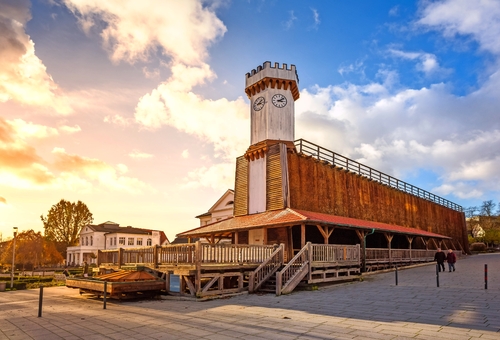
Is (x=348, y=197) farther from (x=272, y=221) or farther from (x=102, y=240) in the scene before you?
(x=102, y=240)

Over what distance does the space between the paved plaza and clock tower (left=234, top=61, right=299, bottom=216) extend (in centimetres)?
1133

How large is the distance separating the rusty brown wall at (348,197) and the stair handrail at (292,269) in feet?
22.4

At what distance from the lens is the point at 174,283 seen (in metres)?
16.2

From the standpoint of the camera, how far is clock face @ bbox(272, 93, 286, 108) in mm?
28766

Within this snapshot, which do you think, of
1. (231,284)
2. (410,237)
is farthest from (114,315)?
(410,237)

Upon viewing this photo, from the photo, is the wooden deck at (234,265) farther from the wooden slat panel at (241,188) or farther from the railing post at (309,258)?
the wooden slat panel at (241,188)

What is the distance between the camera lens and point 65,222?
7412 cm

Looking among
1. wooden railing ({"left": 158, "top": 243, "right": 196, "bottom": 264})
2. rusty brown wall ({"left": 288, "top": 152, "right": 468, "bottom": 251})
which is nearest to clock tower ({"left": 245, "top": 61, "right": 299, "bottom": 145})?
rusty brown wall ({"left": 288, "top": 152, "right": 468, "bottom": 251})

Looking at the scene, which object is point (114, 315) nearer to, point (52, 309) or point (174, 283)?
point (52, 309)

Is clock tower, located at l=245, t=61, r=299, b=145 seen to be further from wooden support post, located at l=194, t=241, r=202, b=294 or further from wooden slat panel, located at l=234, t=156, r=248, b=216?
wooden support post, located at l=194, t=241, r=202, b=294

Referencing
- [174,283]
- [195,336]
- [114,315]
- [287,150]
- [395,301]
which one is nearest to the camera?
[195,336]

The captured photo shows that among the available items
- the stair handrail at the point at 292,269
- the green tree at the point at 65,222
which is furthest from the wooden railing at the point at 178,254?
the green tree at the point at 65,222

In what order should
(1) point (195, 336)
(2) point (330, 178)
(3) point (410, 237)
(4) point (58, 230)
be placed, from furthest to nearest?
(4) point (58, 230) < (3) point (410, 237) < (2) point (330, 178) < (1) point (195, 336)

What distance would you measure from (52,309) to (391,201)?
3162 cm
